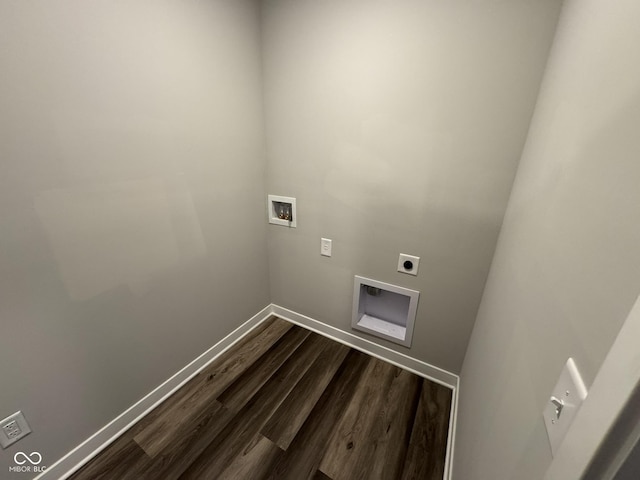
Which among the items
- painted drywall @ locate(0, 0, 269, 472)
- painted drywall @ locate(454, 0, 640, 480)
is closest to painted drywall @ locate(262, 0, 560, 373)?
painted drywall @ locate(454, 0, 640, 480)

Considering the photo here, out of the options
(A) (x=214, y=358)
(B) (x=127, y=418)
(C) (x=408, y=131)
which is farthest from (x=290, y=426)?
(C) (x=408, y=131)

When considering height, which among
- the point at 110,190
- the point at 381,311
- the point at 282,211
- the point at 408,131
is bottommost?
the point at 381,311

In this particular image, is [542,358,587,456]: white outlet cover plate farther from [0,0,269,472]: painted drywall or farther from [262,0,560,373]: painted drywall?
[0,0,269,472]: painted drywall

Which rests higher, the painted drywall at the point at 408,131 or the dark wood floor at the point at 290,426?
the painted drywall at the point at 408,131

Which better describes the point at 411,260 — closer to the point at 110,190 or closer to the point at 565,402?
the point at 565,402

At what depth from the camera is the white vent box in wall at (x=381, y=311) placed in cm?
168

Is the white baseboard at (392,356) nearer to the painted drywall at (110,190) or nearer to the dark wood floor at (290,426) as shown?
the dark wood floor at (290,426)

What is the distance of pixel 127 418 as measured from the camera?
1.32m

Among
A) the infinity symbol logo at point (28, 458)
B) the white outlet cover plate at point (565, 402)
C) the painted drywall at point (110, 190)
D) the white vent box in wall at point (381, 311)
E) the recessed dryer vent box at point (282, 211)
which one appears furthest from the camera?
the recessed dryer vent box at point (282, 211)

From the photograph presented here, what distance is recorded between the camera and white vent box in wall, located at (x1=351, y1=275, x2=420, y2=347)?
1684 millimetres

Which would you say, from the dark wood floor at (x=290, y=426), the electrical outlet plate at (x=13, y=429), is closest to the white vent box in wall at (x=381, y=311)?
the dark wood floor at (x=290, y=426)

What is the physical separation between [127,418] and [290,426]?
2.83 ft

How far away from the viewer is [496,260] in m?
1.18

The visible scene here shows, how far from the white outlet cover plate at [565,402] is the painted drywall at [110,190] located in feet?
4.95
